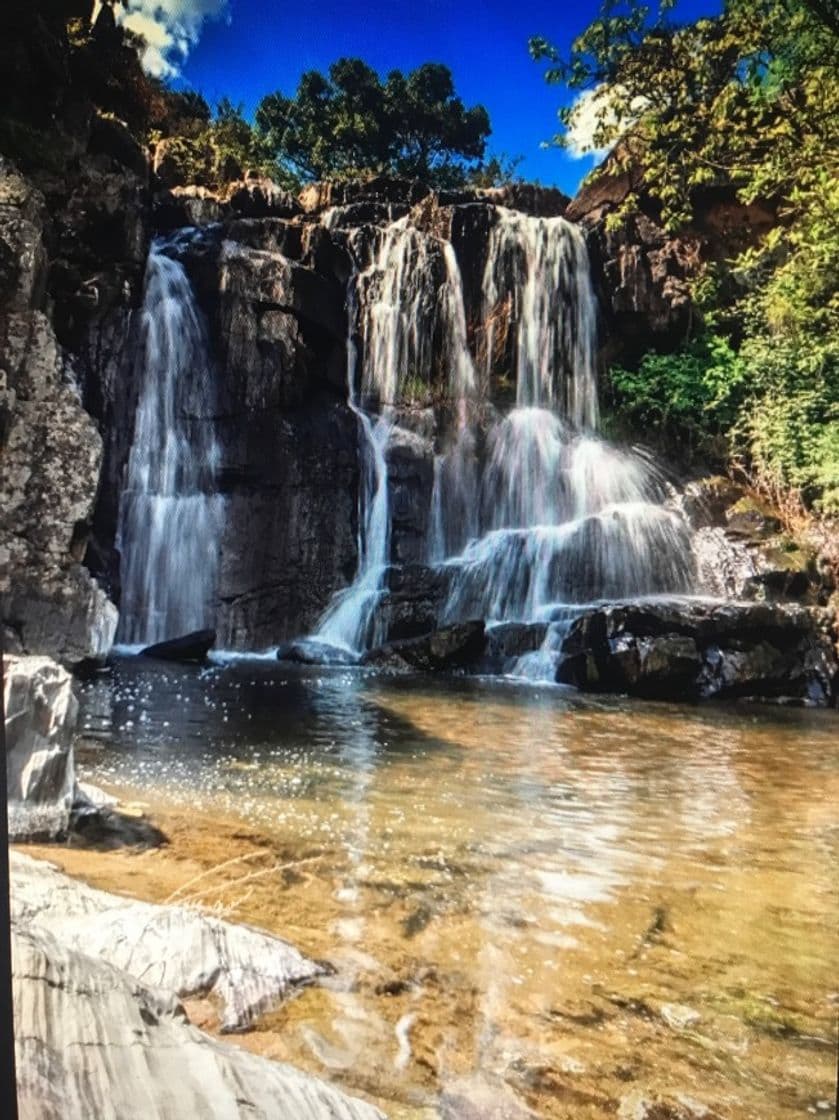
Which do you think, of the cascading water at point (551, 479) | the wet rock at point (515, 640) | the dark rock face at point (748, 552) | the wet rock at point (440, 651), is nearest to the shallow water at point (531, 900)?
the wet rock at point (440, 651)

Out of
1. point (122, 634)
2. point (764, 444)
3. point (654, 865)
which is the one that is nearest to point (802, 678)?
point (764, 444)

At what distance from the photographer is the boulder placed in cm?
335

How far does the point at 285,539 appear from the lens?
47.9 feet

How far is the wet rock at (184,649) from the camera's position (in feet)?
37.4

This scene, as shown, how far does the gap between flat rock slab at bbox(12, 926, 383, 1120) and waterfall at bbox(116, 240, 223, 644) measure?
12405 mm

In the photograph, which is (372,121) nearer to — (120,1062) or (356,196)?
(120,1062)

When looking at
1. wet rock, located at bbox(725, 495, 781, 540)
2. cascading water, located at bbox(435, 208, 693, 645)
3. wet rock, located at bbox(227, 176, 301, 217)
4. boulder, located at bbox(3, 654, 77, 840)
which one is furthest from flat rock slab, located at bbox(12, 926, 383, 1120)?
wet rock, located at bbox(227, 176, 301, 217)

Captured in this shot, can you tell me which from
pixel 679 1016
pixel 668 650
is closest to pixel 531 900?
pixel 679 1016

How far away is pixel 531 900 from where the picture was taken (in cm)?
312

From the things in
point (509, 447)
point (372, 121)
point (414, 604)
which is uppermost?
point (509, 447)

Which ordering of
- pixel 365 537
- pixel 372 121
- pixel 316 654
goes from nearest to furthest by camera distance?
pixel 372 121
pixel 316 654
pixel 365 537

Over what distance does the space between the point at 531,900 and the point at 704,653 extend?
8.02m

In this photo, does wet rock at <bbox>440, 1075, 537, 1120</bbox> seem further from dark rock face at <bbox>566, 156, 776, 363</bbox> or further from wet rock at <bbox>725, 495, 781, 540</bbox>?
dark rock face at <bbox>566, 156, 776, 363</bbox>

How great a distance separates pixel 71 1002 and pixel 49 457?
6.62m
